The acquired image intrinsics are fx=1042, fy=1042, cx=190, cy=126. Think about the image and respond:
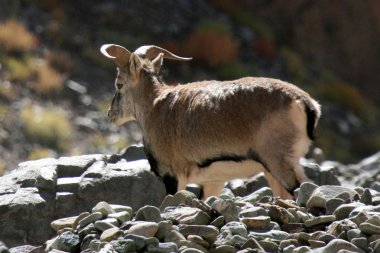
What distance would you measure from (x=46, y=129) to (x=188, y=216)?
14.8m

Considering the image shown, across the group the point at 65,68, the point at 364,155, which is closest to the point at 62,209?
the point at 65,68

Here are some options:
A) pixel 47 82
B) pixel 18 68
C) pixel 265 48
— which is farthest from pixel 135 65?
pixel 265 48

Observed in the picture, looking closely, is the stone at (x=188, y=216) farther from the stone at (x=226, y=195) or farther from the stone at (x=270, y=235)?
the stone at (x=226, y=195)

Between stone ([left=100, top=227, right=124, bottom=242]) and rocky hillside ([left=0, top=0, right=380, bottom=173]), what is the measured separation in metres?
12.1

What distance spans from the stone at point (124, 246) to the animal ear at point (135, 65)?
16.9ft

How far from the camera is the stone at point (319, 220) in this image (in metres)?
8.90

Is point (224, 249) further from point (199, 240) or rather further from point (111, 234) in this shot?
point (111, 234)

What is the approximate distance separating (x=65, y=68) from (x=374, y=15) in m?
12.4

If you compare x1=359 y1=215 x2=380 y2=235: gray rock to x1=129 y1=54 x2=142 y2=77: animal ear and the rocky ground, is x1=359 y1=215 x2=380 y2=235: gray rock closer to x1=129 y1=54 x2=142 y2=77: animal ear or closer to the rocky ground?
the rocky ground

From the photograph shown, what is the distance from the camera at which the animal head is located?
13.0 meters

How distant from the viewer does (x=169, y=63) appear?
97.5ft

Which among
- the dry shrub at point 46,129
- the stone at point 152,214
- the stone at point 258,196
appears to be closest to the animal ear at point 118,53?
the stone at point 258,196

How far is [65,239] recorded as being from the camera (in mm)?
8617

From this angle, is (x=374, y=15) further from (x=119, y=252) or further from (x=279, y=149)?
(x=119, y=252)
